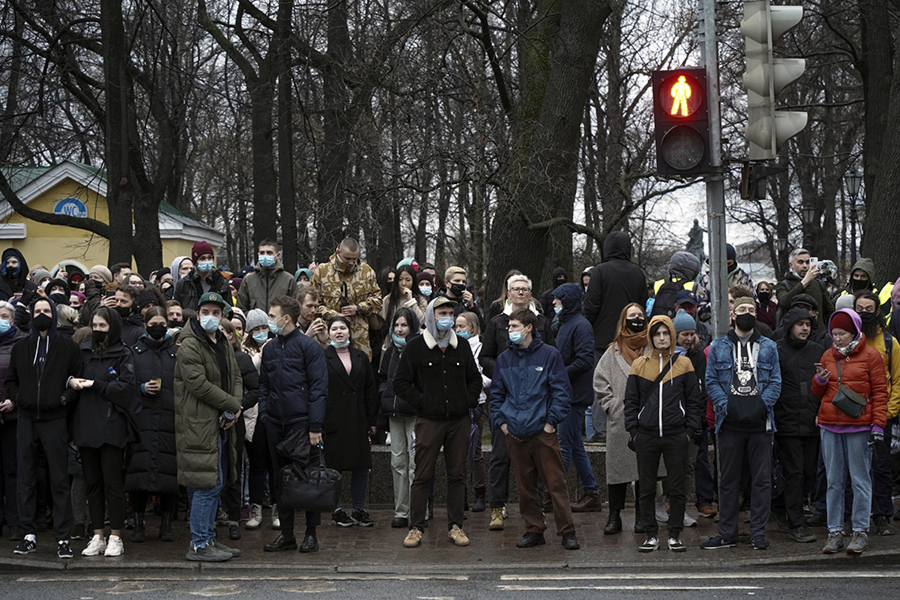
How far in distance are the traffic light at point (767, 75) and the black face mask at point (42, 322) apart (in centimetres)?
602

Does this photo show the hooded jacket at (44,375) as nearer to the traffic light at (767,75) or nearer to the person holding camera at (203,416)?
the person holding camera at (203,416)

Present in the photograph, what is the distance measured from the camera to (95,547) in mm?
8953

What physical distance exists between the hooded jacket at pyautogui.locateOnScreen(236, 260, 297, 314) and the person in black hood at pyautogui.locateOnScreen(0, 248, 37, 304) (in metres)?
2.63

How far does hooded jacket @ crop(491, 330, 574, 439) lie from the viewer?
903cm

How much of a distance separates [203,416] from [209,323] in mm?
767

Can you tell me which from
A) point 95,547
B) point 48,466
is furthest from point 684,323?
point 48,466

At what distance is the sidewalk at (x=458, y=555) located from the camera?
855cm

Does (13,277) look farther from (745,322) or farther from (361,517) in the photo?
(745,322)

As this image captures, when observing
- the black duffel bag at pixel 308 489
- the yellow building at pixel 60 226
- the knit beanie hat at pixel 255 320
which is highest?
the yellow building at pixel 60 226

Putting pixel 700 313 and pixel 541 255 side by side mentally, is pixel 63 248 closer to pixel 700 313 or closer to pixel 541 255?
pixel 541 255

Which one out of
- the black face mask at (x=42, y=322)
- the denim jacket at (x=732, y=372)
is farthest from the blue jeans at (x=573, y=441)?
the black face mask at (x=42, y=322)

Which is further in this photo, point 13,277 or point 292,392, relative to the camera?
point 13,277

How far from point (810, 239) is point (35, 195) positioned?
25323 mm

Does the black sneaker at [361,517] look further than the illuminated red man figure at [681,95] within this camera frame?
Yes
